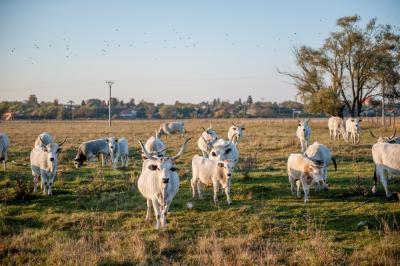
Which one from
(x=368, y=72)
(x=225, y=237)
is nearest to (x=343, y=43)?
(x=368, y=72)

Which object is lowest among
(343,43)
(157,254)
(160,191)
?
(157,254)

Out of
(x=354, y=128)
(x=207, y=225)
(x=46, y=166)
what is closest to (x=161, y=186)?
(x=207, y=225)

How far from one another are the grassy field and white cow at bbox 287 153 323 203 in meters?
0.48

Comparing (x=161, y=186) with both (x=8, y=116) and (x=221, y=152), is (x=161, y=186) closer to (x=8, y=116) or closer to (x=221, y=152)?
(x=221, y=152)

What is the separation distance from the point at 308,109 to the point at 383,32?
34.3 ft

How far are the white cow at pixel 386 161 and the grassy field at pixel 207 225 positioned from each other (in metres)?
0.58

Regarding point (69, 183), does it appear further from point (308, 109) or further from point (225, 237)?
point (308, 109)

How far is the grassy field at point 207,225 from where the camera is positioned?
24.2 feet

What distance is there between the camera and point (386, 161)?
1142cm

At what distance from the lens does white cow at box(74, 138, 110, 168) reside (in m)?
19.9

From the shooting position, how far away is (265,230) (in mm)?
8961

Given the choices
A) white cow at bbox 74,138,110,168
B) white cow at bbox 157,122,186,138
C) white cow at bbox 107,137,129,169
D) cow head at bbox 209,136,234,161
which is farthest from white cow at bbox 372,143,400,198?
white cow at bbox 157,122,186,138

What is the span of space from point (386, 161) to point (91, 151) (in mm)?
14286

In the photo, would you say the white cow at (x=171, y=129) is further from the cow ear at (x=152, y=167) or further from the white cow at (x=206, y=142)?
the cow ear at (x=152, y=167)
